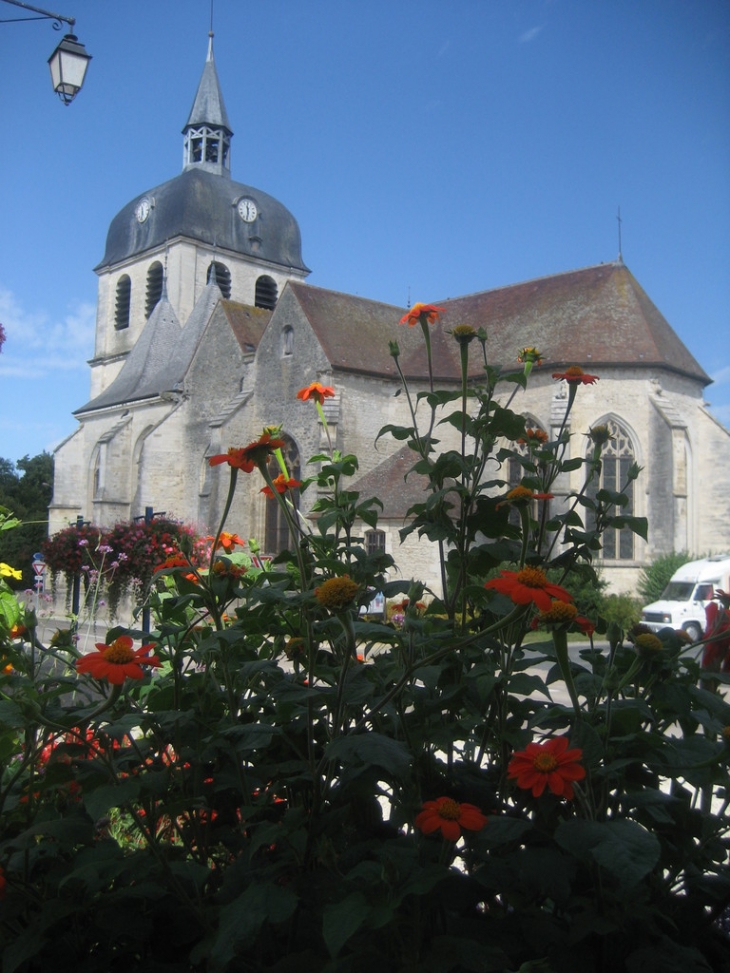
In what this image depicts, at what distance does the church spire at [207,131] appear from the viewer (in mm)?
48281

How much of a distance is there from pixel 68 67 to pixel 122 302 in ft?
131

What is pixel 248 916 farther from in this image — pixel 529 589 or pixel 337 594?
pixel 529 589

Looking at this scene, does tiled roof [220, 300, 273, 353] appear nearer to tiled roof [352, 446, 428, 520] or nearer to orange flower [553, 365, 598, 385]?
tiled roof [352, 446, 428, 520]

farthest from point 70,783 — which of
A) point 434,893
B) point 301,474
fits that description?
point 301,474

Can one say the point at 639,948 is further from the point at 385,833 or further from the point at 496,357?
the point at 496,357

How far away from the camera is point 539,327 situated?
1021 inches

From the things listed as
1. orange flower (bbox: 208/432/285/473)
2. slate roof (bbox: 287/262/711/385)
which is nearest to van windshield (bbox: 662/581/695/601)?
slate roof (bbox: 287/262/711/385)

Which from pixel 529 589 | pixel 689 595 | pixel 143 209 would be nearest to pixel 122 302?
pixel 143 209

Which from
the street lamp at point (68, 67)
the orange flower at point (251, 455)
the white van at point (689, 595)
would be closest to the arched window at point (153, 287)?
the white van at point (689, 595)

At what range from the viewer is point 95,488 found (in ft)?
117

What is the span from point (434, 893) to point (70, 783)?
1007mm

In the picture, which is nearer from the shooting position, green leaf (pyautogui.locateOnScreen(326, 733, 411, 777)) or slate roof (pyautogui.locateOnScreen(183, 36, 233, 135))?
green leaf (pyautogui.locateOnScreen(326, 733, 411, 777))

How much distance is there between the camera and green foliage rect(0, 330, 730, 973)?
1473 millimetres

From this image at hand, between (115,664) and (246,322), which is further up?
(246,322)
